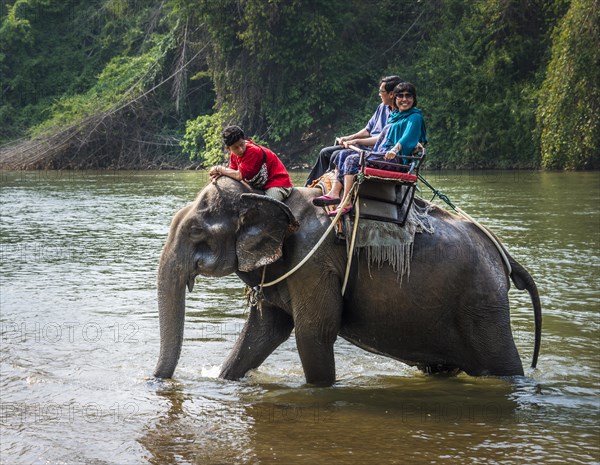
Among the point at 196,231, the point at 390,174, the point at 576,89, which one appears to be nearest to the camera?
the point at 390,174

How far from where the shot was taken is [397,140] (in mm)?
6676

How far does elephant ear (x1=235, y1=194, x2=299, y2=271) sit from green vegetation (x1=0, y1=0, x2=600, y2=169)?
71.7ft

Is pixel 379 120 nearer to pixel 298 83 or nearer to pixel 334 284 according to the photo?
pixel 334 284

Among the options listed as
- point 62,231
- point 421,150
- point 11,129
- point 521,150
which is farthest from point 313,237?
point 11,129

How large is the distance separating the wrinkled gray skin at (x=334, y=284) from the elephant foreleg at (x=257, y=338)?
28 millimetres

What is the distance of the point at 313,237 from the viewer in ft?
21.7

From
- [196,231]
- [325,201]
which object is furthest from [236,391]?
[325,201]

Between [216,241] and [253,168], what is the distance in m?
0.53

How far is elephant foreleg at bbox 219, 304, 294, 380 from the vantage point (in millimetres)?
7074

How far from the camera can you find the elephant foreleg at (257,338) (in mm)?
7074

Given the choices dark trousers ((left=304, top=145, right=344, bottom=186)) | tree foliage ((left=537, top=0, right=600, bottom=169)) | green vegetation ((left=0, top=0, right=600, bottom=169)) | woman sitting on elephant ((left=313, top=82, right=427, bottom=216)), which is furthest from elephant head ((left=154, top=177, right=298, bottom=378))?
green vegetation ((left=0, top=0, right=600, bottom=169))

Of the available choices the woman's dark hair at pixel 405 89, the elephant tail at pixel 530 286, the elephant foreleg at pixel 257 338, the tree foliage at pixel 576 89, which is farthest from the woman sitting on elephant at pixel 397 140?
the tree foliage at pixel 576 89

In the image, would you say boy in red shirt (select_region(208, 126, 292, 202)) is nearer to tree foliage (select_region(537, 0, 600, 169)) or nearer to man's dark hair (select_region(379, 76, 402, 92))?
man's dark hair (select_region(379, 76, 402, 92))

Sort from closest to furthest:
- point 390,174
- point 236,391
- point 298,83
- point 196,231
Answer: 1. point 390,174
2. point 196,231
3. point 236,391
4. point 298,83
